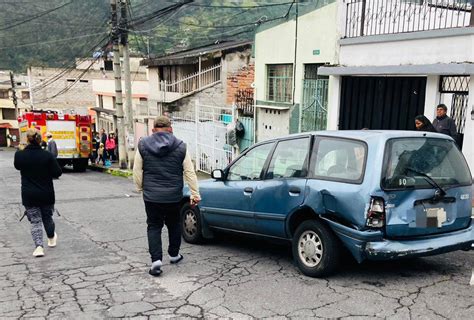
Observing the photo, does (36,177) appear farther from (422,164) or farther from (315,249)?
(422,164)

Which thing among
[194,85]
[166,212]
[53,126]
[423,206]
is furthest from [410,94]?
[53,126]

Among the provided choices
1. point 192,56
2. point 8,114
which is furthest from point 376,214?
point 8,114

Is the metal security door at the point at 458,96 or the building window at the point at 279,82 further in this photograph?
the building window at the point at 279,82

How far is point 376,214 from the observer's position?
4.21 metres

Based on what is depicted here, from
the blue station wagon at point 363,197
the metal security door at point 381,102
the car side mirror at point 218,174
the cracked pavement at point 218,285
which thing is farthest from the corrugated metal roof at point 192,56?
the blue station wagon at point 363,197

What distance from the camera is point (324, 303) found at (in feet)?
13.3

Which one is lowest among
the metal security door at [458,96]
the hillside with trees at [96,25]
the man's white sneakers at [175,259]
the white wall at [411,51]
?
the man's white sneakers at [175,259]

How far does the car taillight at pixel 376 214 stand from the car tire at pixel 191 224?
2.62 meters

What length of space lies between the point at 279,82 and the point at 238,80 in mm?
5566

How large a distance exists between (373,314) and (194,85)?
18280mm

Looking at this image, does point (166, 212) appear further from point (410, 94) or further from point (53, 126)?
point (53, 126)

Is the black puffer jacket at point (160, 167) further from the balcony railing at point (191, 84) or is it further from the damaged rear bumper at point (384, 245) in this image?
the balcony railing at point (191, 84)

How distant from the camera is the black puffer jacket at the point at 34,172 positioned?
571 centimetres

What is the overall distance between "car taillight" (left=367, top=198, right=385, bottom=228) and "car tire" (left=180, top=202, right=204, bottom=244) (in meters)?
2.62
